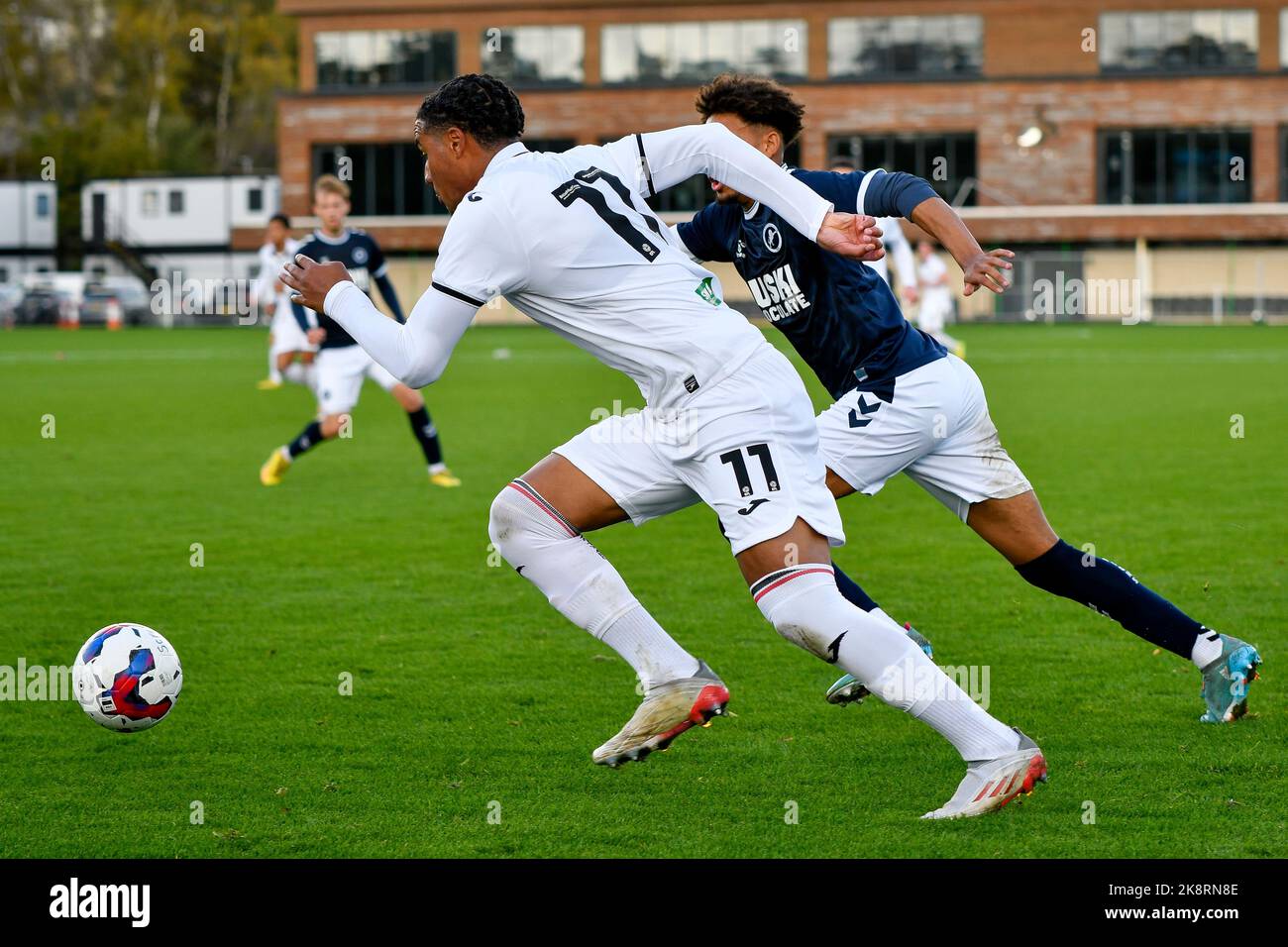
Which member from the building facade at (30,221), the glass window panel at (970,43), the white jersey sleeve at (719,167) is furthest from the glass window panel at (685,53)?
the white jersey sleeve at (719,167)

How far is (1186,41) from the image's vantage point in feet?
182

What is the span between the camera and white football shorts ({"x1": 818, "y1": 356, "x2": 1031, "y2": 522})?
5.91m

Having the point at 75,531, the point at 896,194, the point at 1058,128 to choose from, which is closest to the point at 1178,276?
the point at 1058,128

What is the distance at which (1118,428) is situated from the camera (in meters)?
17.2

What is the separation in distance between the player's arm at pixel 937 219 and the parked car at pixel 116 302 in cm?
5489

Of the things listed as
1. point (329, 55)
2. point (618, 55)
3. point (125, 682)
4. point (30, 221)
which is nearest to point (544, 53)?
point (618, 55)

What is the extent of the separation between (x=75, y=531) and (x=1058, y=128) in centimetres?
5038

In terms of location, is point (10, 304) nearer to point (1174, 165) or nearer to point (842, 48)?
point (842, 48)

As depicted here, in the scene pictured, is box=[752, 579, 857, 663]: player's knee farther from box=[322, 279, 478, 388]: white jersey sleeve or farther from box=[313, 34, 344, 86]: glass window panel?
box=[313, 34, 344, 86]: glass window panel

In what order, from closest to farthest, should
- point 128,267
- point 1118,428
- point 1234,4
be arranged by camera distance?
point 1118,428, point 1234,4, point 128,267

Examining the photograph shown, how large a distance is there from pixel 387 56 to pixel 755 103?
56417 millimetres

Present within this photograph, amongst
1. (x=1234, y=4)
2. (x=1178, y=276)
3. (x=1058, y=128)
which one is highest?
(x=1234, y=4)

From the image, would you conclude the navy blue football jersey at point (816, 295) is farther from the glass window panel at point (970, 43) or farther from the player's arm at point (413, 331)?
the glass window panel at point (970, 43)
